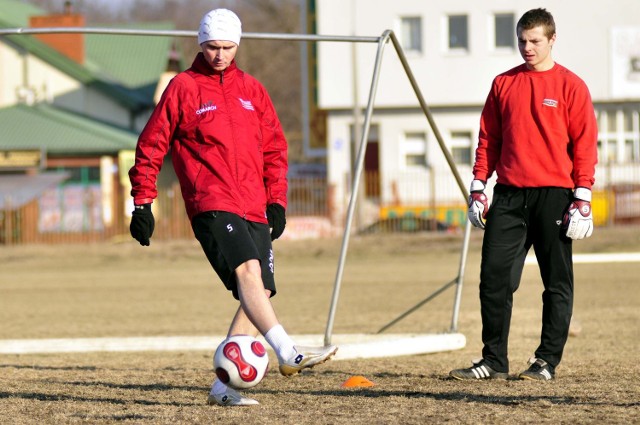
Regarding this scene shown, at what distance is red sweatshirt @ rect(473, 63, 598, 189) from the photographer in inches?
273

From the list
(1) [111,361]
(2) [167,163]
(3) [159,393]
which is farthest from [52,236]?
(3) [159,393]

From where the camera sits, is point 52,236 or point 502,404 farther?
point 52,236

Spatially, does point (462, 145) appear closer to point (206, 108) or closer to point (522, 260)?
point (522, 260)

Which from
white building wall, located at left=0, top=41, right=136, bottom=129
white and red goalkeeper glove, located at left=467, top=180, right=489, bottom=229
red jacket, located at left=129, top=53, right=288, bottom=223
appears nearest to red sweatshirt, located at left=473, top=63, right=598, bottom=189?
white and red goalkeeper glove, located at left=467, top=180, right=489, bottom=229

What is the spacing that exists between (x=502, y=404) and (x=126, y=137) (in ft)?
122

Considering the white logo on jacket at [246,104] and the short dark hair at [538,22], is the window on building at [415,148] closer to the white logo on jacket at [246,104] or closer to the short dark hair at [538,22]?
the short dark hair at [538,22]

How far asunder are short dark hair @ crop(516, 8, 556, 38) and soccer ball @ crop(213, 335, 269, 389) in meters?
2.33

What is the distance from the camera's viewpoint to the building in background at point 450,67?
41.5 metres

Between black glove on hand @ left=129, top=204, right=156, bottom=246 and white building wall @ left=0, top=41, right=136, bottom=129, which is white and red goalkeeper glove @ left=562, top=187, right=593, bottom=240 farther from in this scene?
white building wall @ left=0, top=41, right=136, bottom=129

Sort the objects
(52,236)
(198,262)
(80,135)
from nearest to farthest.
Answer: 1. (198,262)
2. (52,236)
3. (80,135)

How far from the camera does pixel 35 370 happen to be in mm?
8672

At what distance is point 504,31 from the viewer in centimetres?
4244

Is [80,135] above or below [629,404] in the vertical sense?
above

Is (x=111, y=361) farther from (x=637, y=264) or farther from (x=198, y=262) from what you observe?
(x=198, y=262)
